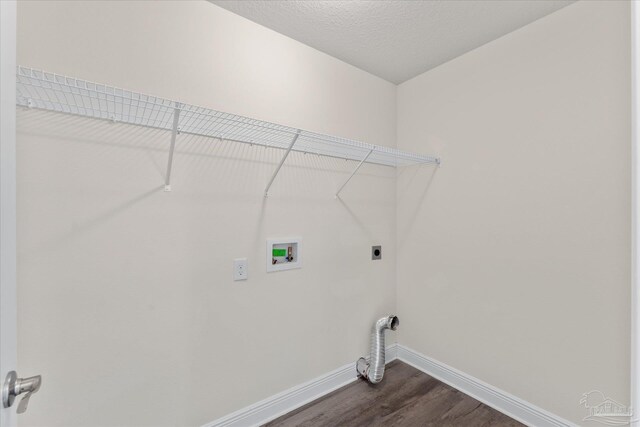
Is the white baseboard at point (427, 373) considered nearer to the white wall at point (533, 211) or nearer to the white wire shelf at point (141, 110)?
the white wall at point (533, 211)

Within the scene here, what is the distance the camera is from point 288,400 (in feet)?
5.48

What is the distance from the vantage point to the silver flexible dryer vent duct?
190 centimetres

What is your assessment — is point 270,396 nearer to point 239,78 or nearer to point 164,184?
point 164,184

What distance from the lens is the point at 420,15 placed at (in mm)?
1510

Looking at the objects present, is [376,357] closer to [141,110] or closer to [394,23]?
[141,110]

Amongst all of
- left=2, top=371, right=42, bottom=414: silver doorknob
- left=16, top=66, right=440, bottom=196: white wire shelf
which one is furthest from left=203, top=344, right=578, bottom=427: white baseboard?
left=16, top=66, right=440, bottom=196: white wire shelf

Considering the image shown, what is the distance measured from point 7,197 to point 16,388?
0.41 metres

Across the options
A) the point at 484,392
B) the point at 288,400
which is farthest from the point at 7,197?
the point at 484,392

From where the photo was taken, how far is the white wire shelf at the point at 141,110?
934mm

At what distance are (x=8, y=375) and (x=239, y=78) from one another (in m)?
1.42

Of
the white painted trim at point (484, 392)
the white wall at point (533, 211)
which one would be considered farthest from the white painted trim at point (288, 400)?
the white wall at point (533, 211)

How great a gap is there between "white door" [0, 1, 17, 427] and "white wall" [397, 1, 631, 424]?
2.04m

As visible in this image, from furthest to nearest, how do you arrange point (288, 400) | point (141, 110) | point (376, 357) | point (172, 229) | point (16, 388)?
point (376, 357) → point (288, 400) → point (172, 229) → point (141, 110) → point (16, 388)

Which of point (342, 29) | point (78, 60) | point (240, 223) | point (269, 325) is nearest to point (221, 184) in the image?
point (240, 223)
